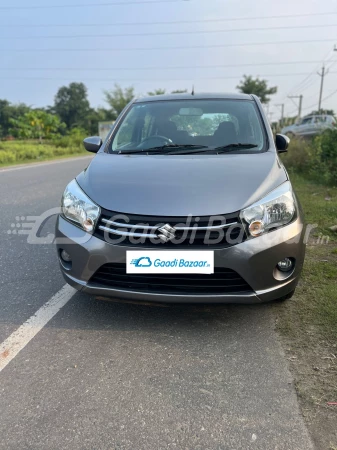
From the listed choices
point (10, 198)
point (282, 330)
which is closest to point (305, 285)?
point (282, 330)

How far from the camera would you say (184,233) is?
7.40 ft

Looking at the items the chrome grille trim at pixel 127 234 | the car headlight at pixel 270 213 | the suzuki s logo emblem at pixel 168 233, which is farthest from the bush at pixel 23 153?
the car headlight at pixel 270 213

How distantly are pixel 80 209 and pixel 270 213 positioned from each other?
1.24m

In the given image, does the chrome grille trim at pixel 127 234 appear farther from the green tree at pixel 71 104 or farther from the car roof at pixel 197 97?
the green tree at pixel 71 104

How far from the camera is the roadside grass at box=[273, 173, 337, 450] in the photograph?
183 cm

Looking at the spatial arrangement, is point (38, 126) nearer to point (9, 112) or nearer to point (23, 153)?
point (23, 153)

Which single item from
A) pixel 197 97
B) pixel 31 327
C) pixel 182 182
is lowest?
Result: pixel 31 327

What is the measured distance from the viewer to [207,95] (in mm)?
4031

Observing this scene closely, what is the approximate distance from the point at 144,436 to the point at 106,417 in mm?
223

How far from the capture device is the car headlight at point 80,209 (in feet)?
8.04

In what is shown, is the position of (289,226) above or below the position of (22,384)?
above

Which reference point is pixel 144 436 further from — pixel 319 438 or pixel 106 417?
pixel 319 438

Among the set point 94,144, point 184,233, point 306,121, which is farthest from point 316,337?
point 306,121

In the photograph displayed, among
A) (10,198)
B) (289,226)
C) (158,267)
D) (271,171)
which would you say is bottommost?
(10,198)
